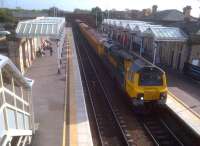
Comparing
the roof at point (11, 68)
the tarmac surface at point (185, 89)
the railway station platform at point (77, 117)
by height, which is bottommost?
the railway station platform at point (77, 117)

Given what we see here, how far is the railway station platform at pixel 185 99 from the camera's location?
45.2 ft

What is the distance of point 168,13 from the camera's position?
4634cm

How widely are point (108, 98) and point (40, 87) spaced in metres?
4.60

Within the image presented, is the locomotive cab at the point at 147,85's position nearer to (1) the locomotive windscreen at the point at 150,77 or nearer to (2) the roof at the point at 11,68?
(1) the locomotive windscreen at the point at 150,77

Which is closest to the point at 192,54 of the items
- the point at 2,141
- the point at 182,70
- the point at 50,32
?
the point at 182,70

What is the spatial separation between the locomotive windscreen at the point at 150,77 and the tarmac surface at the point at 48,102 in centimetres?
452

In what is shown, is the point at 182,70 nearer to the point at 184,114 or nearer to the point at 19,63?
the point at 184,114

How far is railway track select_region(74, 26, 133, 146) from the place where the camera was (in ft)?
40.6

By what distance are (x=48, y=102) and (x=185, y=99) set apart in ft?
27.2

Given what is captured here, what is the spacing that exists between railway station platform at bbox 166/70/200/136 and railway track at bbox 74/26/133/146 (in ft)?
11.0

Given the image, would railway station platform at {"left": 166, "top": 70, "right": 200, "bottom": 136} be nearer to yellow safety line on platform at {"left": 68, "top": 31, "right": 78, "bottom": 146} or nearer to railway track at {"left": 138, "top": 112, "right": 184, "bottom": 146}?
railway track at {"left": 138, "top": 112, "right": 184, "bottom": 146}

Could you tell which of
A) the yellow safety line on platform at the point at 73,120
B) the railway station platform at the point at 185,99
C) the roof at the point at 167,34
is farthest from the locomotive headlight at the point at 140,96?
the roof at the point at 167,34

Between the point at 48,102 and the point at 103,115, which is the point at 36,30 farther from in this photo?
the point at 103,115

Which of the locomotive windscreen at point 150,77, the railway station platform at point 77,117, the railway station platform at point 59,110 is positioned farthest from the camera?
the locomotive windscreen at point 150,77
